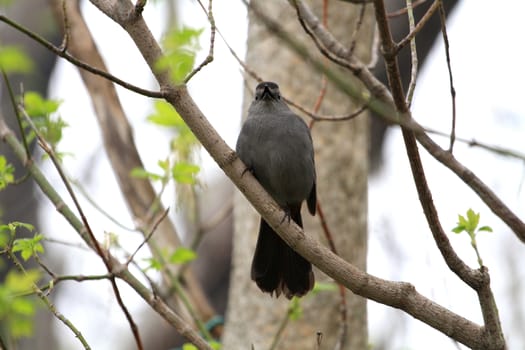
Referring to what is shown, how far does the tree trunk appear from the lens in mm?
4570

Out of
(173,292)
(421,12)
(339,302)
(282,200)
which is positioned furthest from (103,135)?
(421,12)

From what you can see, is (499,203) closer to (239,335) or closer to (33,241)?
(33,241)

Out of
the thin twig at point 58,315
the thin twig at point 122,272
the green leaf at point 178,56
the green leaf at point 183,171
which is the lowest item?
the thin twig at point 58,315

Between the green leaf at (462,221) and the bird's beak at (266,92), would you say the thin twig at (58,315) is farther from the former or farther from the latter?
the bird's beak at (266,92)

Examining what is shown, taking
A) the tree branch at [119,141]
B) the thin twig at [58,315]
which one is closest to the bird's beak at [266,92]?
the tree branch at [119,141]

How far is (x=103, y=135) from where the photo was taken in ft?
17.9

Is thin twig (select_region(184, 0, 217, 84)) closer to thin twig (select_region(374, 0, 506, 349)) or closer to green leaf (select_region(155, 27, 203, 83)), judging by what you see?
green leaf (select_region(155, 27, 203, 83))

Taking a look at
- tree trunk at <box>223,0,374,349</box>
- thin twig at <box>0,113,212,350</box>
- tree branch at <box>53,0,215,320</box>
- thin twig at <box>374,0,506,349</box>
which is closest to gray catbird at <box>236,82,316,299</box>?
tree trunk at <box>223,0,374,349</box>

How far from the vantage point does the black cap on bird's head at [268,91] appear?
4465 mm

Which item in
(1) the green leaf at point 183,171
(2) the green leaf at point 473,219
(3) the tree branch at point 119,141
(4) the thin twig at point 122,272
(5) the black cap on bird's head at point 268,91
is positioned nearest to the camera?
(2) the green leaf at point 473,219

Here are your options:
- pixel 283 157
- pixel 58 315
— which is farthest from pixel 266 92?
pixel 58 315

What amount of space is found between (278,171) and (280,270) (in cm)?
55

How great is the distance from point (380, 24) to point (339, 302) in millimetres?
2417

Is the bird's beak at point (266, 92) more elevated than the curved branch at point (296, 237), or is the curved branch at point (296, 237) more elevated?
the bird's beak at point (266, 92)
